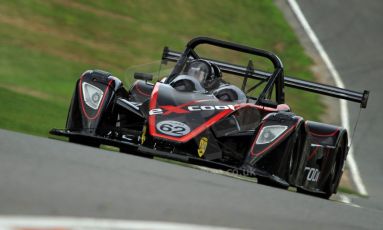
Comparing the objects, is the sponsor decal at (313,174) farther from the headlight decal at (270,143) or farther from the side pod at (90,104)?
the side pod at (90,104)

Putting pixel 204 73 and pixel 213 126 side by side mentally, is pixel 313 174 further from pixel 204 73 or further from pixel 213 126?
pixel 204 73

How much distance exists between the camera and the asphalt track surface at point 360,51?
57.6ft

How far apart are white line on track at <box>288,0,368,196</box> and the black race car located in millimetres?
3739

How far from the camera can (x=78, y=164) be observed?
6.11 metres

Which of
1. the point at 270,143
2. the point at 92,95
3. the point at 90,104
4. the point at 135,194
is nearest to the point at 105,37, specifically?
the point at 92,95

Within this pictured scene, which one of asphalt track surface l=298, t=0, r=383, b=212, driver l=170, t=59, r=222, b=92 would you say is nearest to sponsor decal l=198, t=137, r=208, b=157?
driver l=170, t=59, r=222, b=92

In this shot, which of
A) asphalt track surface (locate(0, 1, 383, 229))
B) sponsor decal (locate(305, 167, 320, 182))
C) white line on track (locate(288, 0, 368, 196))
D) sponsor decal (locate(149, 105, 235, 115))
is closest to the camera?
asphalt track surface (locate(0, 1, 383, 229))

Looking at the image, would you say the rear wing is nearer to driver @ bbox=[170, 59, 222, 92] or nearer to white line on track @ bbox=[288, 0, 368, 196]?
driver @ bbox=[170, 59, 222, 92]

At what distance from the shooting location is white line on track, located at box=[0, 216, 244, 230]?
12.6 ft

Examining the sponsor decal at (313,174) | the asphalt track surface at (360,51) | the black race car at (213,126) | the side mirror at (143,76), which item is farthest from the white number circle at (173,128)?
the asphalt track surface at (360,51)

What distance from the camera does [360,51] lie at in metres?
23.5

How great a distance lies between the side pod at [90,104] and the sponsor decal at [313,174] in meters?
2.23

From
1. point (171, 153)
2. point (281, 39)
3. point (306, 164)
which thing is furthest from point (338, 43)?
point (171, 153)

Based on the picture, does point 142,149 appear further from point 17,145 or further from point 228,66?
point 228,66
